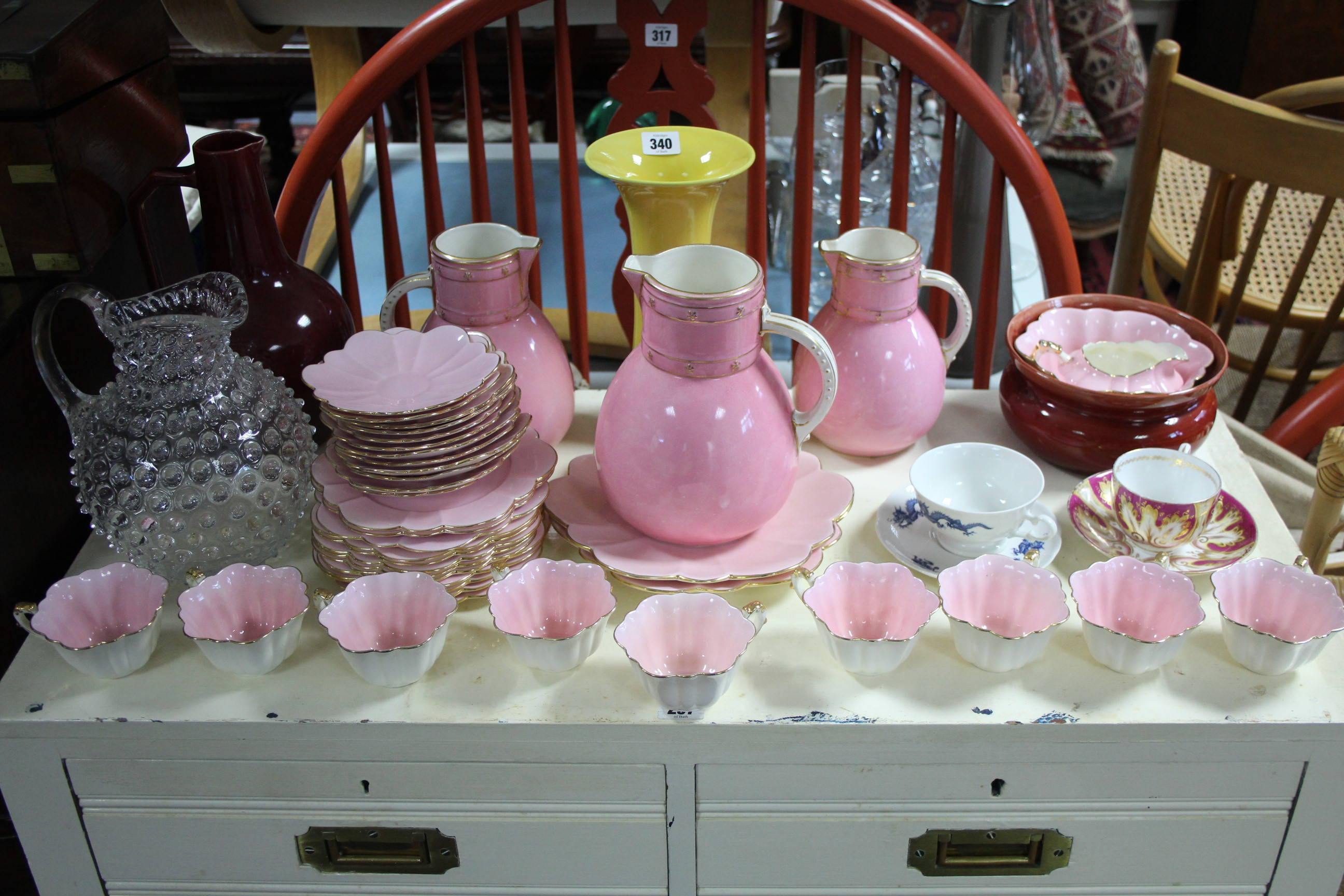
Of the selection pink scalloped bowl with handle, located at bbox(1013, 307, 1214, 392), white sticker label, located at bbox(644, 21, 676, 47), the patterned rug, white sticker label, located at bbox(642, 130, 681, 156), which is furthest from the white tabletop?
the patterned rug

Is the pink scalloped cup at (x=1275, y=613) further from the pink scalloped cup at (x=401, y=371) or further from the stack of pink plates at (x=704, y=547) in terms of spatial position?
the pink scalloped cup at (x=401, y=371)

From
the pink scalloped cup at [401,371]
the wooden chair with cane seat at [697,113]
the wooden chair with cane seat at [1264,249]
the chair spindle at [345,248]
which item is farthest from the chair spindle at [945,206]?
the wooden chair with cane seat at [1264,249]

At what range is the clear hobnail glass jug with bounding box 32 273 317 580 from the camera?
28.7 inches

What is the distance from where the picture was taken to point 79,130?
2.74 feet

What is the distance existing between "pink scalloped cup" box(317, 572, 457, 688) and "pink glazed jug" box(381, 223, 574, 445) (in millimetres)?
182

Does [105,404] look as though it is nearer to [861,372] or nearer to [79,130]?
[79,130]

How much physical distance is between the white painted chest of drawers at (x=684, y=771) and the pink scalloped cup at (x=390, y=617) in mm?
18

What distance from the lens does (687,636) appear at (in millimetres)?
737

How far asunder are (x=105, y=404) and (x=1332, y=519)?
947mm

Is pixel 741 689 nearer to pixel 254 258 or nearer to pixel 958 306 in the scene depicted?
pixel 958 306

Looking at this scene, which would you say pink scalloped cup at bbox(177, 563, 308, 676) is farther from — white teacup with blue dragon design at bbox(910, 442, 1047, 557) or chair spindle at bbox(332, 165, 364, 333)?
white teacup with blue dragon design at bbox(910, 442, 1047, 557)

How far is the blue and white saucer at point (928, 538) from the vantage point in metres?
0.80

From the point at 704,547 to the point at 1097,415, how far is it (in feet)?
1.10

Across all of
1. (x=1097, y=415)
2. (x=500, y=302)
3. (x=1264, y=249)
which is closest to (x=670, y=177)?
(x=500, y=302)
